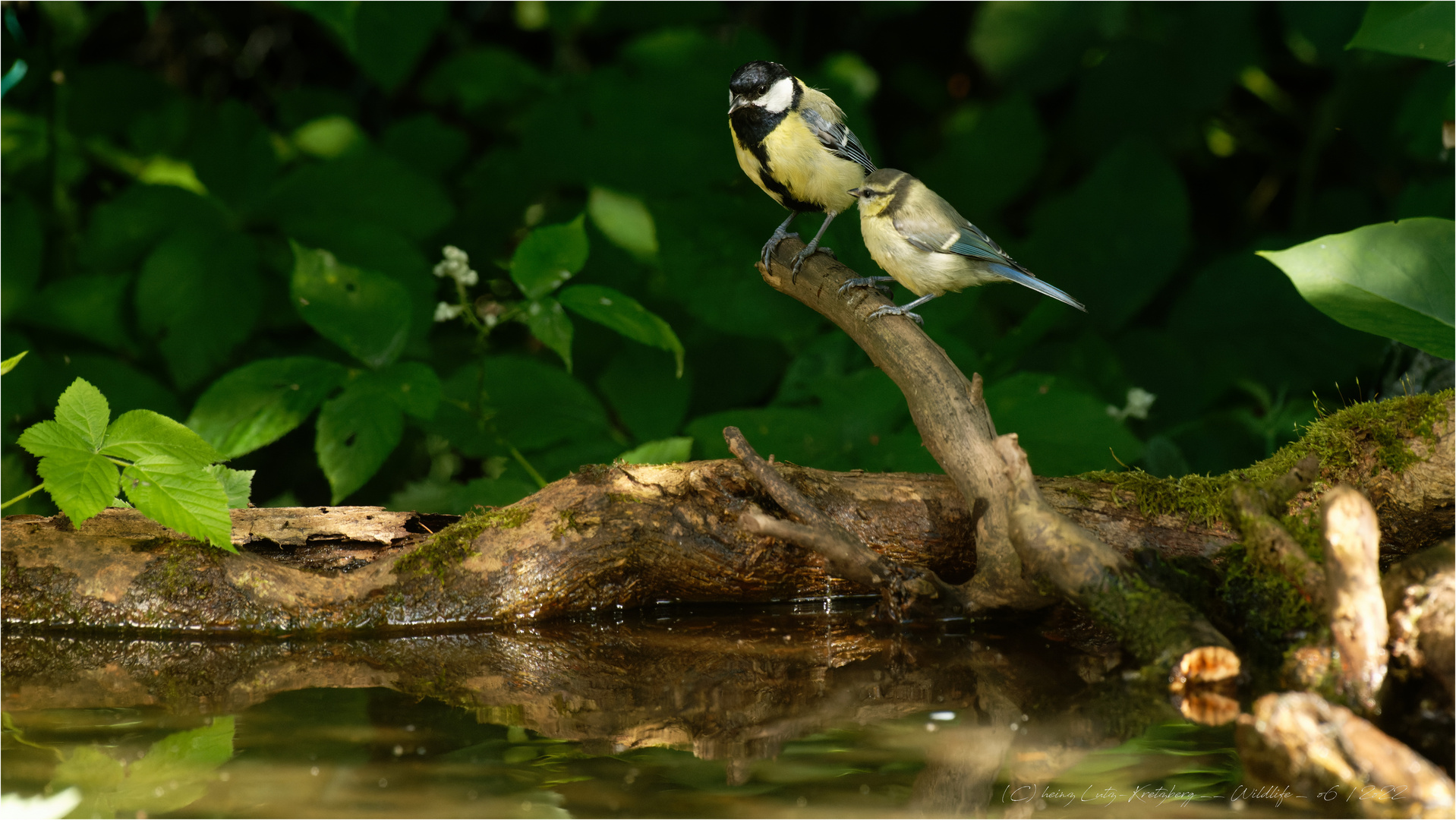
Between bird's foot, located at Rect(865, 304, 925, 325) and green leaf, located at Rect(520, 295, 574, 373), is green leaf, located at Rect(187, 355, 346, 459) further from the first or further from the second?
bird's foot, located at Rect(865, 304, 925, 325)

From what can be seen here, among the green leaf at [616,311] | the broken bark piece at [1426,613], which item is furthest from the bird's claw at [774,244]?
the broken bark piece at [1426,613]

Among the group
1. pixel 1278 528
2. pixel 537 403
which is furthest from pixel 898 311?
pixel 537 403

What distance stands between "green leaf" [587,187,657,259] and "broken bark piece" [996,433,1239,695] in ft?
7.38

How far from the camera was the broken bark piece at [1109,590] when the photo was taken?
1741 mm

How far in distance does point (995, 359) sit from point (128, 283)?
2.84 metres

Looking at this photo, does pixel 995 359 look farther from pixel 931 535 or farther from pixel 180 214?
pixel 180 214

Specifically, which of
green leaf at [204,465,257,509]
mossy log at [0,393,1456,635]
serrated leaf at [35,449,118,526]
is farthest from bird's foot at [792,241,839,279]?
serrated leaf at [35,449,118,526]

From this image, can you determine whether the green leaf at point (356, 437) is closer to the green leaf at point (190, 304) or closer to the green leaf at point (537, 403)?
the green leaf at point (537, 403)

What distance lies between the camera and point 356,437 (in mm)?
2609

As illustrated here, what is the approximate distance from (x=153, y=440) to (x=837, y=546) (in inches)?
53.2

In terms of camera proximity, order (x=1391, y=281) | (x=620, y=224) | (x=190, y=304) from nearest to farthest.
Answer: (x=1391, y=281) < (x=190, y=304) < (x=620, y=224)

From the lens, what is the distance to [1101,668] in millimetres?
1890

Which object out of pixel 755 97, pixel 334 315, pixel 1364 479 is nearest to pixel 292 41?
pixel 334 315

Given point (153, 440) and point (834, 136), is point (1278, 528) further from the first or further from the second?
point (153, 440)
